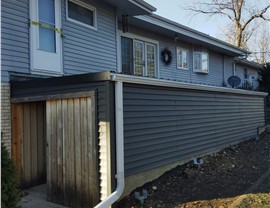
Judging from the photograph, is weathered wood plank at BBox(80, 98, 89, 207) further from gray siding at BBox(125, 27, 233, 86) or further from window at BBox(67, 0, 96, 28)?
gray siding at BBox(125, 27, 233, 86)

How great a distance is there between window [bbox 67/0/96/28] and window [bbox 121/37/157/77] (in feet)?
9.92

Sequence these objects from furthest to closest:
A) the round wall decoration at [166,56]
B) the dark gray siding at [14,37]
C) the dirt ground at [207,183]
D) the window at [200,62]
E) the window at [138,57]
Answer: the window at [200,62], the round wall decoration at [166,56], the window at [138,57], the dark gray siding at [14,37], the dirt ground at [207,183]

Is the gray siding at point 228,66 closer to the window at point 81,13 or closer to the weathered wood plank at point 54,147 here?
the window at point 81,13

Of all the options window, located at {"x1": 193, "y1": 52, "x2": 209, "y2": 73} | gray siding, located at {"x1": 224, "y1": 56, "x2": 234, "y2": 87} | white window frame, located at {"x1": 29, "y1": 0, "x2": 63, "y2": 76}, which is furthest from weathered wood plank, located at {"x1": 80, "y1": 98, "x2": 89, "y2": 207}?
gray siding, located at {"x1": 224, "y1": 56, "x2": 234, "y2": 87}

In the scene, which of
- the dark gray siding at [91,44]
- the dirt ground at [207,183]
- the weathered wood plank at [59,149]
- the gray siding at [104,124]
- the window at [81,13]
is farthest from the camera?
the window at [81,13]

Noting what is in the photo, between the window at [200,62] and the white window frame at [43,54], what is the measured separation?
1051cm

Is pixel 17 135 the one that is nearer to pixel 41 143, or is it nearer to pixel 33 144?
pixel 33 144

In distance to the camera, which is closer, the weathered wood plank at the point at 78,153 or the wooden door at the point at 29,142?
the weathered wood plank at the point at 78,153

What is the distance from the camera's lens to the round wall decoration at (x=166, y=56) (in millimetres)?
15647

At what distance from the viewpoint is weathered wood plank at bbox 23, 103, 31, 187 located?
7.77 metres

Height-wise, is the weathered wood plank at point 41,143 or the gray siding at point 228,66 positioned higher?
the gray siding at point 228,66

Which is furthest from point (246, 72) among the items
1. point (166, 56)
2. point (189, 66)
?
point (166, 56)

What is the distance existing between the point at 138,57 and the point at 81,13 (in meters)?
4.60

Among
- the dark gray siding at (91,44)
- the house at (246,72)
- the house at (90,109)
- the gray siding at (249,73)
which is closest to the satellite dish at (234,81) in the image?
the house at (246,72)
